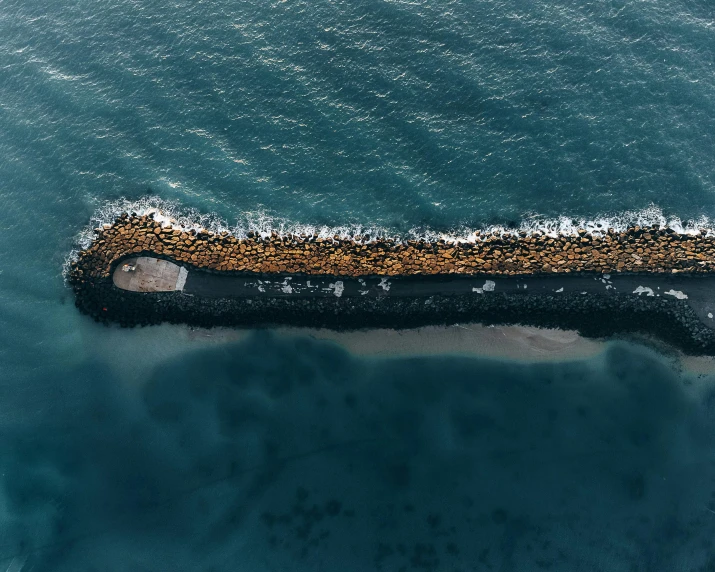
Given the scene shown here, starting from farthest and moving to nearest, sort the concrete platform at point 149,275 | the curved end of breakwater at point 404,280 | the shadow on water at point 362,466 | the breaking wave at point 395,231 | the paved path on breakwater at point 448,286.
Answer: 1. the breaking wave at point 395,231
2. the concrete platform at point 149,275
3. the paved path on breakwater at point 448,286
4. the curved end of breakwater at point 404,280
5. the shadow on water at point 362,466

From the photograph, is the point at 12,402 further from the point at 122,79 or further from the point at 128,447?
the point at 122,79

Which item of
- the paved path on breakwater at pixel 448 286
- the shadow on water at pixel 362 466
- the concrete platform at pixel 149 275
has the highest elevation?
the paved path on breakwater at pixel 448 286

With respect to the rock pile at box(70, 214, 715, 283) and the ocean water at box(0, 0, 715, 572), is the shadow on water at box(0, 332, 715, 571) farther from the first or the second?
the rock pile at box(70, 214, 715, 283)

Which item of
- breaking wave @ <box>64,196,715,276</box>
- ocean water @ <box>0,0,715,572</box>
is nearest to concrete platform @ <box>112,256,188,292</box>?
ocean water @ <box>0,0,715,572</box>

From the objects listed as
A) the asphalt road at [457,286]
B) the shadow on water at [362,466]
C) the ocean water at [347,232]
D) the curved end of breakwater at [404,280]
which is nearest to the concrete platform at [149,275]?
the curved end of breakwater at [404,280]

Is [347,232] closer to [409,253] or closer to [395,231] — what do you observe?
[395,231]

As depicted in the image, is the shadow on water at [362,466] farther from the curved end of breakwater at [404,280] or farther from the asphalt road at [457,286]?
the asphalt road at [457,286]
